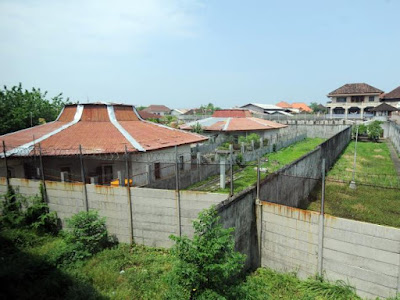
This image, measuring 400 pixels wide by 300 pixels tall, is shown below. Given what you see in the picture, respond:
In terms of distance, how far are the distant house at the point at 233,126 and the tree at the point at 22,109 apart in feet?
54.4

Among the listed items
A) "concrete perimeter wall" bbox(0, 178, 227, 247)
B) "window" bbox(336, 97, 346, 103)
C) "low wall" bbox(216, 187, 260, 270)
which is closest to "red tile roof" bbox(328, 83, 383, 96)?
"window" bbox(336, 97, 346, 103)

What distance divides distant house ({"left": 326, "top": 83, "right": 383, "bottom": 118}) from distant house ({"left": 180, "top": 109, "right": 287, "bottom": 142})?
3072cm

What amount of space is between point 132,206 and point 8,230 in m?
5.14

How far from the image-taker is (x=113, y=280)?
784 centimetres

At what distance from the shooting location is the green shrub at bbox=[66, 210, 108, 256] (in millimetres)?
A: 9516

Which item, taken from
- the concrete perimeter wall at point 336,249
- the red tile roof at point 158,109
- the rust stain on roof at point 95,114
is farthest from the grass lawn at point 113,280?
the red tile roof at point 158,109

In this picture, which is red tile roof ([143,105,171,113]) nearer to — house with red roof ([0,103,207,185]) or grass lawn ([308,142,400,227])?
house with red roof ([0,103,207,185])

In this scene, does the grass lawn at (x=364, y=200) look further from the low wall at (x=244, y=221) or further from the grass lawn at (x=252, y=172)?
the grass lawn at (x=252, y=172)

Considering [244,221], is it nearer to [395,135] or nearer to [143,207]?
[143,207]

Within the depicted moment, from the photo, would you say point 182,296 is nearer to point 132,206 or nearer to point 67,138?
point 132,206

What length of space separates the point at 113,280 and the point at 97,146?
34.8 ft

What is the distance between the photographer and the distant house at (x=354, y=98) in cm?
6019

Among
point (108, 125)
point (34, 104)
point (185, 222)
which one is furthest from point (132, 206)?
point (34, 104)

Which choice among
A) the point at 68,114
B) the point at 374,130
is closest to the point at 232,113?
the point at 374,130
